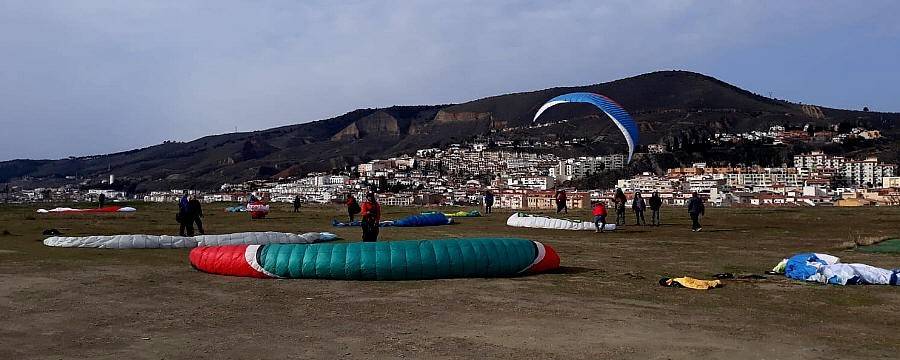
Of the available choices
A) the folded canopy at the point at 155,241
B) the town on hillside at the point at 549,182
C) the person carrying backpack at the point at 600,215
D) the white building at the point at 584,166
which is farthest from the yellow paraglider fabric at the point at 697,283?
the white building at the point at 584,166

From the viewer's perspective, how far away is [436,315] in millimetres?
8734

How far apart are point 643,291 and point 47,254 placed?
1143cm

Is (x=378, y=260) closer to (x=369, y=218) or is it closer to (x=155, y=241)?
(x=369, y=218)

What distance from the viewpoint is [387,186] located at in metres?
146

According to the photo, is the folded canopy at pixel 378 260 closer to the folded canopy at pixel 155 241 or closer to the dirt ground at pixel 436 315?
the dirt ground at pixel 436 315

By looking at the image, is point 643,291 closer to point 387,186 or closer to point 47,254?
point 47,254

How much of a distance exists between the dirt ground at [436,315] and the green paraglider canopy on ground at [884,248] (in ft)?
7.28

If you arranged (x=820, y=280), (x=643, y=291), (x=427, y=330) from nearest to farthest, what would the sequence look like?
(x=427, y=330) → (x=643, y=291) → (x=820, y=280)

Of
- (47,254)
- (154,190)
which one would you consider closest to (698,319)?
(47,254)

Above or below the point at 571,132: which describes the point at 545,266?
below

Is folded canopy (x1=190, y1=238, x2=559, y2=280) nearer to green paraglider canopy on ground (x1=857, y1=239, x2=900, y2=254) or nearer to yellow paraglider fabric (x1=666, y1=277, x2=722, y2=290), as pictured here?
yellow paraglider fabric (x1=666, y1=277, x2=722, y2=290)

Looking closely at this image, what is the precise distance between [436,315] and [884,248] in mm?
12271

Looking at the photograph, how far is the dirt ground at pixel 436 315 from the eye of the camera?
6.91m

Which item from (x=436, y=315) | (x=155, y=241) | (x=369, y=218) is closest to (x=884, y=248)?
(x=369, y=218)
